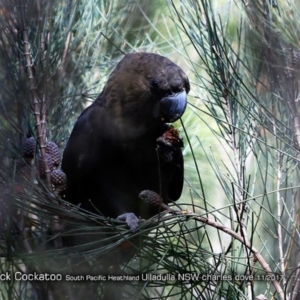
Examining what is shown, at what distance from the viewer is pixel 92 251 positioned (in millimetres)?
1164

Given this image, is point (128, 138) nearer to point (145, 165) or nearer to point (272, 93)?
point (145, 165)

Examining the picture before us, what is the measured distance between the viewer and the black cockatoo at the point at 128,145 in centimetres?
169

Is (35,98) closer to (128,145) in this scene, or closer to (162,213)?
(162,213)

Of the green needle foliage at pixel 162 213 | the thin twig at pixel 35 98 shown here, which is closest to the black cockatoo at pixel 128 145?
the green needle foliage at pixel 162 213

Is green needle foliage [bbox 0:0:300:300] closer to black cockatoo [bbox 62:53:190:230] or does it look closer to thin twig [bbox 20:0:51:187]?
thin twig [bbox 20:0:51:187]

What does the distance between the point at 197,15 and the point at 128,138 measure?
49cm

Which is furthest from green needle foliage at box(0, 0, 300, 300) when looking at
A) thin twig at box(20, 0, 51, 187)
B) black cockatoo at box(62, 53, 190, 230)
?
black cockatoo at box(62, 53, 190, 230)

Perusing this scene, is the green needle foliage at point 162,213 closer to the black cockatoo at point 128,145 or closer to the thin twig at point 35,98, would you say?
the thin twig at point 35,98

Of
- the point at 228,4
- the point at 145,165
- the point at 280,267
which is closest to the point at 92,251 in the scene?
the point at 280,267

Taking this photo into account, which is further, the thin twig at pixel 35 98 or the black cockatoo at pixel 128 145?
the black cockatoo at pixel 128 145

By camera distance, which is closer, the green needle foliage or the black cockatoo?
the green needle foliage

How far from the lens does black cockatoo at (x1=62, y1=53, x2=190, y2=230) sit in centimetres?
169

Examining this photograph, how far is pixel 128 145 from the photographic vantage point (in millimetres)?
1730

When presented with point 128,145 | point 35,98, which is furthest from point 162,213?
point 128,145
